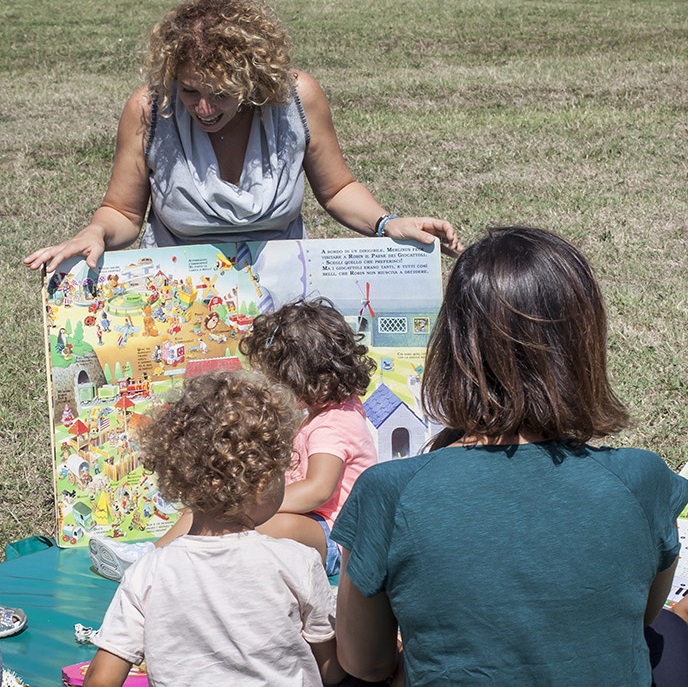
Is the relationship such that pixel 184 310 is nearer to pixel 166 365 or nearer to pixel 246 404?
pixel 166 365

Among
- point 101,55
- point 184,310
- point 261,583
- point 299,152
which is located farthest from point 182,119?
point 101,55

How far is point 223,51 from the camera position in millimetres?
2979

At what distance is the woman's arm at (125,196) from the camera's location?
3.15m

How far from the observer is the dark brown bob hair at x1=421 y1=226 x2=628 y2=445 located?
166 centimetres

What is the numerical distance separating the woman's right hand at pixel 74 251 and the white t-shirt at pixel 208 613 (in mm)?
1312

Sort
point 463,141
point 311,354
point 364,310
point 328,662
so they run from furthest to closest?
point 463,141, point 364,310, point 311,354, point 328,662

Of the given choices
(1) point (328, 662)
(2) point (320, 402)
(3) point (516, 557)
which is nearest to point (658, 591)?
(3) point (516, 557)

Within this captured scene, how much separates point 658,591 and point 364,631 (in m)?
0.53

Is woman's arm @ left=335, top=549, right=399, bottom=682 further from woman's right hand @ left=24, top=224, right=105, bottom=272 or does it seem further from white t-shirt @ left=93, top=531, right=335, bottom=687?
woman's right hand @ left=24, top=224, right=105, bottom=272

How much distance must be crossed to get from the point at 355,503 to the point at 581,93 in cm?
968

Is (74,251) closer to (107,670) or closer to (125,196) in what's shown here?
(125,196)

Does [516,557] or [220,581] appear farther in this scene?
[220,581]

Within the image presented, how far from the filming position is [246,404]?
2.06m

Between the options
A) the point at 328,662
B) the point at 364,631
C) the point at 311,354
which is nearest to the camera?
the point at 364,631
